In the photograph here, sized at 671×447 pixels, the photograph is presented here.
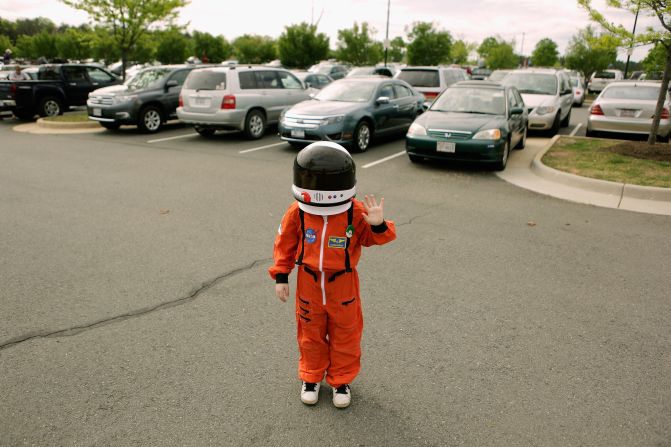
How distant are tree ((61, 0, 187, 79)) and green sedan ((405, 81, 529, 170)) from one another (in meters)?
10.8

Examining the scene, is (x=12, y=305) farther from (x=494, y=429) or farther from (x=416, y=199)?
(x=416, y=199)

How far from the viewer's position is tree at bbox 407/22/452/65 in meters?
31.5

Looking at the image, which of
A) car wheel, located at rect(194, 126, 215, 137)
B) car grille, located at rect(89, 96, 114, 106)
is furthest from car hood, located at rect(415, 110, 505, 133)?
car grille, located at rect(89, 96, 114, 106)

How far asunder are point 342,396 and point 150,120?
40.0 feet

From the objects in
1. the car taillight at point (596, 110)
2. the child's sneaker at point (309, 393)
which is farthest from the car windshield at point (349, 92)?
the child's sneaker at point (309, 393)

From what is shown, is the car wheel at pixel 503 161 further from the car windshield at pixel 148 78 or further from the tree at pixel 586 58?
the tree at pixel 586 58

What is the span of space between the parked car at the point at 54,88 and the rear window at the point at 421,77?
9381mm

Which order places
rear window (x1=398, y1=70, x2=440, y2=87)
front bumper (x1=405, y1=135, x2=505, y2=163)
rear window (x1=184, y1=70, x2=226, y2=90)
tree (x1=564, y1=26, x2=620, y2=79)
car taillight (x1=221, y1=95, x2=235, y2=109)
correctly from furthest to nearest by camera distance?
tree (x1=564, y1=26, x2=620, y2=79) → rear window (x1=398, y1=70, x2=440, y2=87) → rear window (x1=184, y1=70, x2=226, y2=90) → car taillight (x1=221, y1=95, x2=235, y2=109) → front bumper (x1=405, y1=135, x2=505, y2=163)

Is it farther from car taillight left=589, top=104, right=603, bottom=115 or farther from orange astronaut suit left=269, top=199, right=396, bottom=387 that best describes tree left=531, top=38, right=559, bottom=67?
orange astronaut suit left=269, top=199, right=396, bottom=387

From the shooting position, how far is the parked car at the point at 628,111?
36.4 feet

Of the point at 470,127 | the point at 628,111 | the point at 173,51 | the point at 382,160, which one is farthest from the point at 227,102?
the point at 173,51

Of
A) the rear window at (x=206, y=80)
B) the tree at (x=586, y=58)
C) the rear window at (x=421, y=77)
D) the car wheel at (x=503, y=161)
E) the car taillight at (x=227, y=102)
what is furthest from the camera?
the tree at (x=586, y=58)

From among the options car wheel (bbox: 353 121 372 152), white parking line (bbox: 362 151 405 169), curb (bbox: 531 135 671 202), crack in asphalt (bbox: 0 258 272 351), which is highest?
car wheel (bbox: 353 121 372 152)

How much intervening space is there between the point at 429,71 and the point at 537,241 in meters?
11.3
